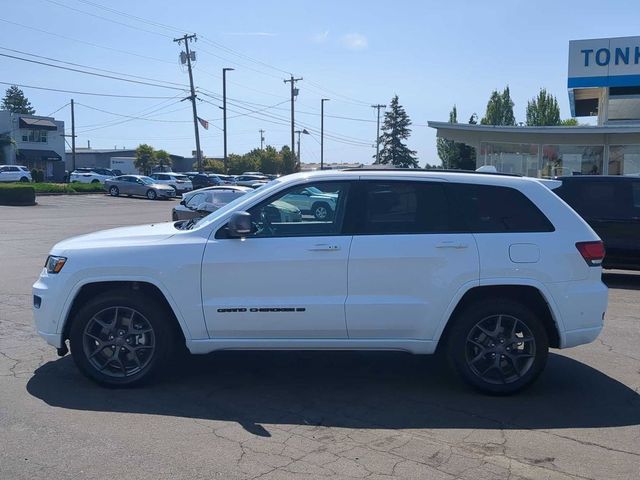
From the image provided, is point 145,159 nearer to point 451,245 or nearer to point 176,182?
point 176,182

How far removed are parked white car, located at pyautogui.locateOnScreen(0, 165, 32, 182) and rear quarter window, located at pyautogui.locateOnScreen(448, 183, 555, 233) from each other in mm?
52547

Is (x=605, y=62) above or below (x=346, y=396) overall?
above

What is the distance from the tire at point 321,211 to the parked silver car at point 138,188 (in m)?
41.9

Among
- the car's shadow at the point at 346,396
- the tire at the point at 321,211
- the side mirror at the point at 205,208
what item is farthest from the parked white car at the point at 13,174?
the tire at the point at 321,211

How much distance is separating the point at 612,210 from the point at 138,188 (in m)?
39.6

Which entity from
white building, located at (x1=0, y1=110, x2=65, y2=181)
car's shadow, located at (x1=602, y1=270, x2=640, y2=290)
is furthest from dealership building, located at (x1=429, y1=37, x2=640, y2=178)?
white building, located at (x1=0, y1=110, x2=65, y2=181)

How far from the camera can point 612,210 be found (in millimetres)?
11766

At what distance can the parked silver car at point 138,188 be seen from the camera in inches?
1842

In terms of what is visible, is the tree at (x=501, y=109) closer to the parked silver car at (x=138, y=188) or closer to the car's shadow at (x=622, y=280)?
the parked silver car at (x=138, y=188)

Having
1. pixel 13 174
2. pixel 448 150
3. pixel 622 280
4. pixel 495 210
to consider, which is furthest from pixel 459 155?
pixel 495 210

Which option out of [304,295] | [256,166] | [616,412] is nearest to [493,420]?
[616,412]

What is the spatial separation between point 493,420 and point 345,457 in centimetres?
140

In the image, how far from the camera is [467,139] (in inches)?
1039

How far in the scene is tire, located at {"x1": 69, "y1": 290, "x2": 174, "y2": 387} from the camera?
19.6 ft
